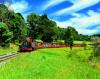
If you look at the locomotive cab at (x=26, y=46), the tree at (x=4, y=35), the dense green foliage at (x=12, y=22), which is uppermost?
the dense green foliage at (x=12, y=22)

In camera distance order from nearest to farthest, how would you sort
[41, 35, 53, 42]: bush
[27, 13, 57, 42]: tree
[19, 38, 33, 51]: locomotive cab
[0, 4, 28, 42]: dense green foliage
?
[19, 38, 33, 51]: locomotive cab < [0, 4, 28, 42]: dense green foliage < [41, 35, 53, 42]: bush < [27, 13, 57, 42]: tree

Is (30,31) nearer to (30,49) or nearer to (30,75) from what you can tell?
(30,49)

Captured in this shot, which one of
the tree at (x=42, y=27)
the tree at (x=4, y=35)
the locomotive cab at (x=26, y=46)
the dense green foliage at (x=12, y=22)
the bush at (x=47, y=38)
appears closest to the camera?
the locomotive cab at (x=26, y=46)

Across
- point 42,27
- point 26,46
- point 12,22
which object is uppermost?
point 42,27

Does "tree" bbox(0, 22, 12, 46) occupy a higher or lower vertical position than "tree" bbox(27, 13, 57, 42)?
lower

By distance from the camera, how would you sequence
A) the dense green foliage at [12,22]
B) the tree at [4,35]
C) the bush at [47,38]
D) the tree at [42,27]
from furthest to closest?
the tree at [42,27] → the bush at [47,38] → the dense green foliage at [12,22] → the tree at [4,35]

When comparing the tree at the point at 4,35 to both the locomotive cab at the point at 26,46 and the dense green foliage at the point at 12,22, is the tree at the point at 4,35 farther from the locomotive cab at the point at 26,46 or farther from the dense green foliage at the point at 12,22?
the dense green foliage at the point at 12,22

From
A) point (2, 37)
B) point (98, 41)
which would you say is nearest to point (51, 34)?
point (2, 37)

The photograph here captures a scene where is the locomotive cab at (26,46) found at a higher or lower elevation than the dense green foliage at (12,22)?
lower

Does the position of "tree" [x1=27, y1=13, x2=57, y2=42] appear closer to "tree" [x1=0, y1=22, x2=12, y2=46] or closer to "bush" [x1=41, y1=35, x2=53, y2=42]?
"bush" [x1=41, y1=35, x2=53, y2=42]

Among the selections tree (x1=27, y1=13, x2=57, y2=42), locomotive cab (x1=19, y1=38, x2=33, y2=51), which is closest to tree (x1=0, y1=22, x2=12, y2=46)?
locomotive cab (x1=19, y1=38, x2=33, y2=51)

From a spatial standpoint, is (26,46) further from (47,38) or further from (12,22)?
→ (47,38)

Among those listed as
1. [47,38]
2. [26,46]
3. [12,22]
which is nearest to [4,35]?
[26,46]

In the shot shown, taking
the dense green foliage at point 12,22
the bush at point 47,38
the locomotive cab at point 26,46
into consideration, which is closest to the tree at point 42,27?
the bush at point 47,38
